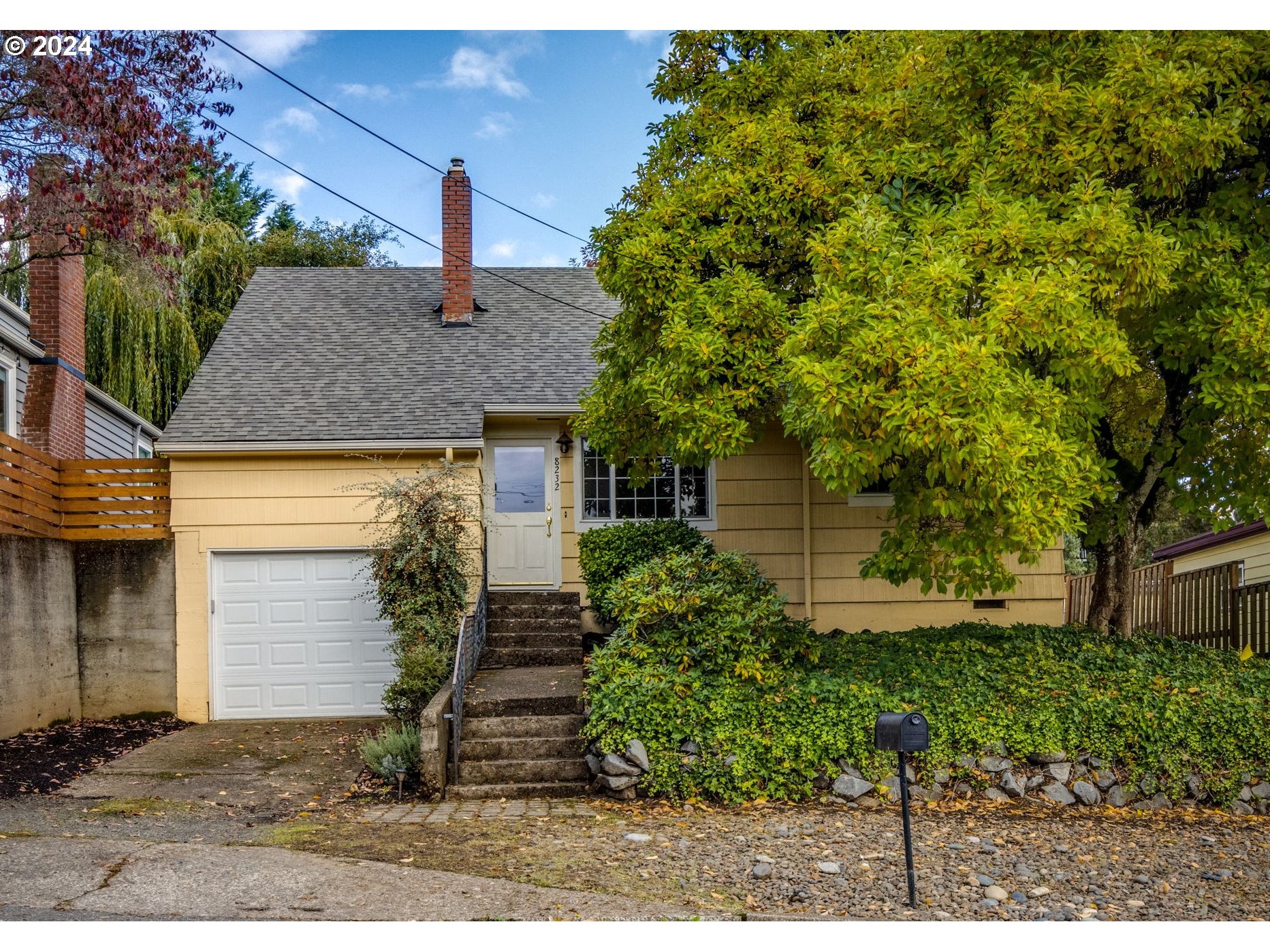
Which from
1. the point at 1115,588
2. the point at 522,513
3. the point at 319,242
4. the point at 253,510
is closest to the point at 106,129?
the point at 253,510

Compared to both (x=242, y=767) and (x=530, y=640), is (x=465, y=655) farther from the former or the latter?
(x=242, y=767)

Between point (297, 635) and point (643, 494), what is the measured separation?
4543 mm

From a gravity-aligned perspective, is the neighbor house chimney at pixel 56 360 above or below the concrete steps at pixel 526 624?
above

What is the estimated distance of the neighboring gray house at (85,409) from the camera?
1327 centimetres

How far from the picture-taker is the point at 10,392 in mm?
13500

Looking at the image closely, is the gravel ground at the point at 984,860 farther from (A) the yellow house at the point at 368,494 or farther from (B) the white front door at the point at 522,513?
(B) the white front door at the point at 522,513

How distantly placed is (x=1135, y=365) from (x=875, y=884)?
4.48m

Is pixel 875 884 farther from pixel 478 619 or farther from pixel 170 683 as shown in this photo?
pixel 170 683

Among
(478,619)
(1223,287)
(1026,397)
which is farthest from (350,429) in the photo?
(1223,287)

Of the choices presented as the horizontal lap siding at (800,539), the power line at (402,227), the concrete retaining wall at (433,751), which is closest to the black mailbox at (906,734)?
the concrete retaining wall at (433,751)

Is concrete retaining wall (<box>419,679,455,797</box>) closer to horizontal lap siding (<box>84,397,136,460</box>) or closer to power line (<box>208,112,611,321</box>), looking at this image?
power line (<box>208,112,611,321</box>)

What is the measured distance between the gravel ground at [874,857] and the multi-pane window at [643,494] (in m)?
5.41

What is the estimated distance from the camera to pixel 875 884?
5.66 metres

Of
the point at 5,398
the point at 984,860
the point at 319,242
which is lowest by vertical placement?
the point at 984,860
